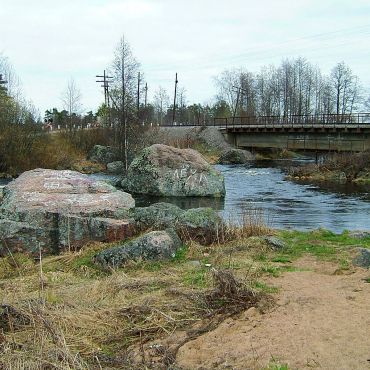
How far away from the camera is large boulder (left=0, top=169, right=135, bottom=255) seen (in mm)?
10422

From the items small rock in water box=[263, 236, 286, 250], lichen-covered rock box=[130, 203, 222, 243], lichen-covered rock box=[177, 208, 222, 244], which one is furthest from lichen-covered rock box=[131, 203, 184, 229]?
small rock in water box=[263, 236, 286, 250]

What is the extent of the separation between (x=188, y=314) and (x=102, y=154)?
118ft

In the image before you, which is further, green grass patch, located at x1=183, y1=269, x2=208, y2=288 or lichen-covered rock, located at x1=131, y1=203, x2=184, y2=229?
lichen-covered rock, located at x1=131, y1=203, x2=184, y2=229

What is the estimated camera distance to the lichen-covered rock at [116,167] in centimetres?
3570

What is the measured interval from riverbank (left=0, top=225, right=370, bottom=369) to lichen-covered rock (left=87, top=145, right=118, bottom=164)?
30556mm

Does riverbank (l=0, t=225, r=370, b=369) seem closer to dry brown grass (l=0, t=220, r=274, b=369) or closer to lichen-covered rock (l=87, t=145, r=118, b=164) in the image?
Result: dry brown grass (l=0, t=220, r=274, b=369)

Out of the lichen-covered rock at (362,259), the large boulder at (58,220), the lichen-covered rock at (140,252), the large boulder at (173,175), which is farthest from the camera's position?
the large boulder at (173,175)

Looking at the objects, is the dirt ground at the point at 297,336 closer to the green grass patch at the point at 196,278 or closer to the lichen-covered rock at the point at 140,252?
the green grass patch at the point at 196,278

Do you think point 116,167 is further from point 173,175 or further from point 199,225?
point 199,225

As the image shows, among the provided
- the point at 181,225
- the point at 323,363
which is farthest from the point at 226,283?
the point at 181,225

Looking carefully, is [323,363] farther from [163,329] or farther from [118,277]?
[118,277]

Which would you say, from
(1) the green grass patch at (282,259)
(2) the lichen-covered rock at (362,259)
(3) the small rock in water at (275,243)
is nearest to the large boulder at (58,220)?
(3) the small rock in water at (275,243)

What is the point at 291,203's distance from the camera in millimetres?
21062

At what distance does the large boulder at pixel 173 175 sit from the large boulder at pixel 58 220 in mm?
11755
